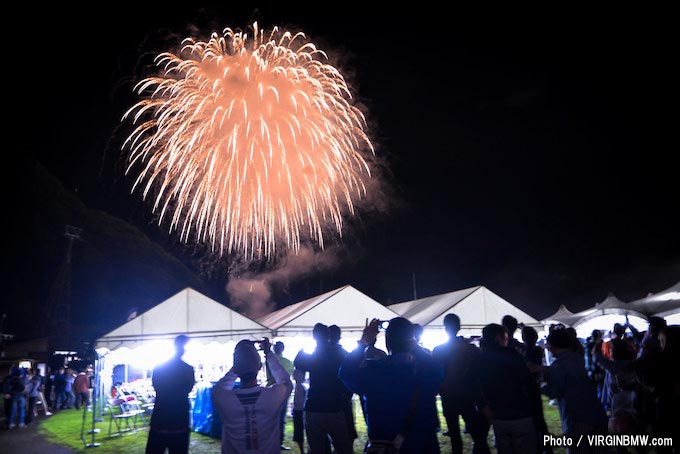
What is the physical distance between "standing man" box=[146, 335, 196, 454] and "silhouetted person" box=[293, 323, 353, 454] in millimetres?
1508

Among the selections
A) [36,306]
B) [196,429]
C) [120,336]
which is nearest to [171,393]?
[196,429]

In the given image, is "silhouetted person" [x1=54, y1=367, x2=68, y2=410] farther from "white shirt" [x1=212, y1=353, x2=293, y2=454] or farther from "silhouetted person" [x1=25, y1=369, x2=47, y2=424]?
"white shirt" [x1=212, y1=353, x2=293, y2=454]

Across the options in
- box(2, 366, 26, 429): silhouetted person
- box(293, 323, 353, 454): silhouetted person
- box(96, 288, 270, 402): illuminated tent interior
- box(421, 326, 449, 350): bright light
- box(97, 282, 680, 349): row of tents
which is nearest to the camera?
box(293, 323, 353, 454): silhouetted person

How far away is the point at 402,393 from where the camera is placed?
3.30 metres

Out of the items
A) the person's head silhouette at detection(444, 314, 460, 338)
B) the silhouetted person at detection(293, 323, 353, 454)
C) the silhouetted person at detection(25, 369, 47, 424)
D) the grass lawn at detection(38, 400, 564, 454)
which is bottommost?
the grass lawn at detection(38, 400, 564, 454)

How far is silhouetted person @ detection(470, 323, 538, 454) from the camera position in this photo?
434cm

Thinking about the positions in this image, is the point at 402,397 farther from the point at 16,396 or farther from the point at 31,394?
the point at 31,394

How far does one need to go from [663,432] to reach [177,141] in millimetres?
16819

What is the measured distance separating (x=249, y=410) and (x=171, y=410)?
269cm

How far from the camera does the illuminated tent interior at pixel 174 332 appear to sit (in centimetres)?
1313

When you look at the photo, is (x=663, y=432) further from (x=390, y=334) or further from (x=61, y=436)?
(x=61, y=436)

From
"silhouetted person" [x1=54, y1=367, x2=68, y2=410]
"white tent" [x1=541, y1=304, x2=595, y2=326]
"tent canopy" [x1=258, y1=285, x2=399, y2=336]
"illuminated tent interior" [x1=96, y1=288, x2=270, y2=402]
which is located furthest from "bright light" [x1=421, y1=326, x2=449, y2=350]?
"silhouetted person" [x1=54, y1=367, x2=68, y2=410]

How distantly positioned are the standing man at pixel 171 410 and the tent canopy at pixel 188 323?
26.4 feet

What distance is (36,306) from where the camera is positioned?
244ft
